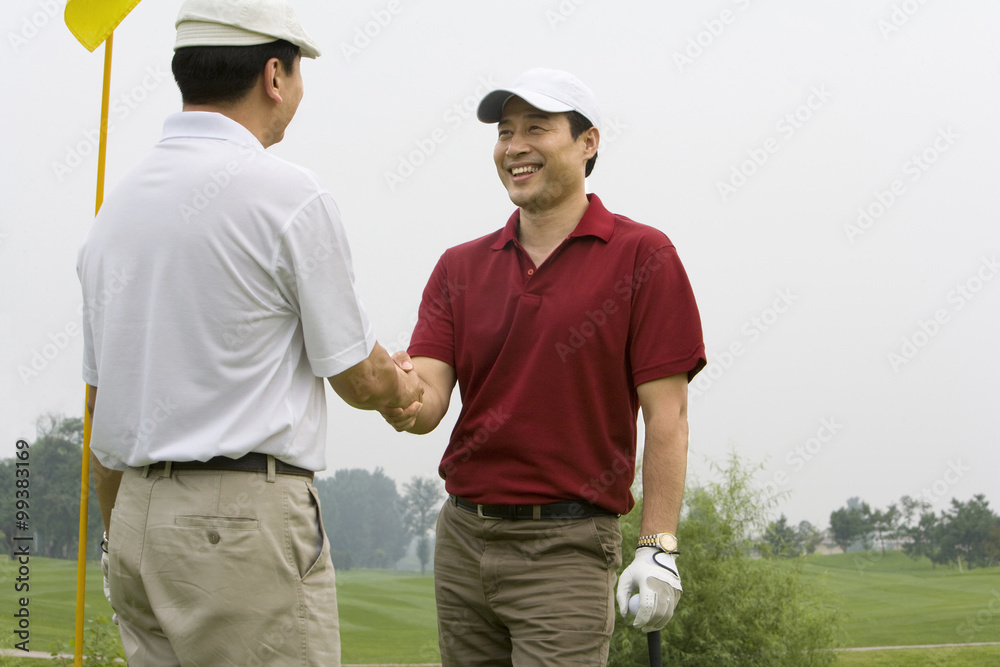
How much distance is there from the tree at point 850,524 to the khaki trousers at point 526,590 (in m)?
5.50

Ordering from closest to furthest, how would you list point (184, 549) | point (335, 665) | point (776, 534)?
point (184, 549)
point (335, 665)
point (776, 534)

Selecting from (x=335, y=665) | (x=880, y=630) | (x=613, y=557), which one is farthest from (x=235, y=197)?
(x=880, y=630)

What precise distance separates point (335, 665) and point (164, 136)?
44.8 inches

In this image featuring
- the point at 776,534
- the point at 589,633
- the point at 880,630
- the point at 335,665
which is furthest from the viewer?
the point at 880,630

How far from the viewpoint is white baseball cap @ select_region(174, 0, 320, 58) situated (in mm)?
1884

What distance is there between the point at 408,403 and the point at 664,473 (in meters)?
0.72

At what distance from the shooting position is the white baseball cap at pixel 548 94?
2715mm

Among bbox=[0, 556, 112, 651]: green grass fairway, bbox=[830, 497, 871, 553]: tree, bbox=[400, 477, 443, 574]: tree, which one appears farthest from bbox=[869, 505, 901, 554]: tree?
bbox=[0, 556, 112, 651]: green grass fairway

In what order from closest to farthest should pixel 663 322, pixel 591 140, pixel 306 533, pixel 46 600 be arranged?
1. pixel 306 533
2. pixel 663 322
3. pixel 591 140
4. pixel 46 600

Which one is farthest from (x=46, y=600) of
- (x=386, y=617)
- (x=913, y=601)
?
(x=913, y=601)

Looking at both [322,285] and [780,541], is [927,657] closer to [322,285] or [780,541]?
[780,541]

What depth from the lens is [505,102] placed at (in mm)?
2818

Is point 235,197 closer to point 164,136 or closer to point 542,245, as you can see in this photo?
point 164,136

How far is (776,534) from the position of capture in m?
6.52
